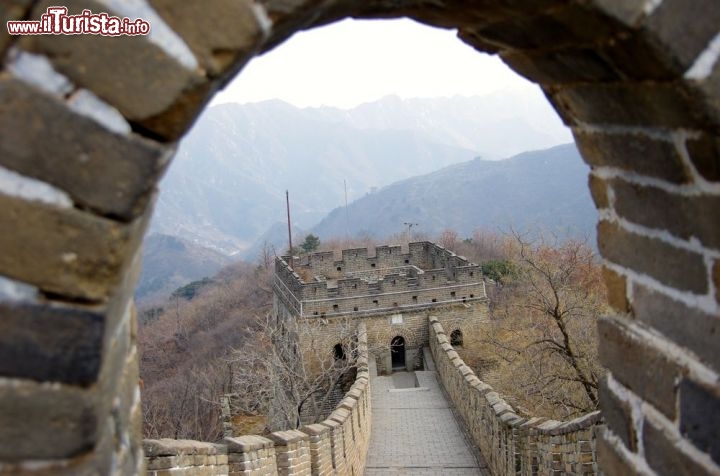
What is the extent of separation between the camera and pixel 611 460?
266cm

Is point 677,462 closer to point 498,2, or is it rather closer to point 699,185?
point 699,185

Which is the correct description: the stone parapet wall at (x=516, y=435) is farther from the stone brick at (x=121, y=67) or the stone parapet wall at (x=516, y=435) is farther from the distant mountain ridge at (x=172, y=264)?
the distant mountain ridge at (x=172, y=264)

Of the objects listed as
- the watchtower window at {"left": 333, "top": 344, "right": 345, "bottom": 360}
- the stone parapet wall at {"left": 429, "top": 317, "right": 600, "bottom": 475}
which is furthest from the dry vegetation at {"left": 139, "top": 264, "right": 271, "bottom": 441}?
the stone parapet wall at {"left": 429, "top": 317, "right": 600, "bottom": 475}

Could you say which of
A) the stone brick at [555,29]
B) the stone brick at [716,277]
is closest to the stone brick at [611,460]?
Result: the stone brick at [716,277]

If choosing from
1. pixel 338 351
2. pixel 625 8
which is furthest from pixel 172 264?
pixel 625 8

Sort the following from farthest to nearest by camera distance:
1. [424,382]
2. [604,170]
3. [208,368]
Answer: [208,368] < [424,382] < [604,170]

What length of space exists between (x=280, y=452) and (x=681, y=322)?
19.7ft

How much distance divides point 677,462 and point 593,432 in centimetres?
407

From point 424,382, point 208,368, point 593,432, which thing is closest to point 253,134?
point 208,368

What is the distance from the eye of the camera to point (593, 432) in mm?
5988

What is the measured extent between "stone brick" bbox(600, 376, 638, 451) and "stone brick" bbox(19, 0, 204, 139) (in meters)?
1.81

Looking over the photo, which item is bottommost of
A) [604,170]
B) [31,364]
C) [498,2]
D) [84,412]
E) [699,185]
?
[84,412]

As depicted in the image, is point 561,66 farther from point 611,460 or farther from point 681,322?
point 611,460

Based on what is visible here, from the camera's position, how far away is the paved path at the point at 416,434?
1180 cm
